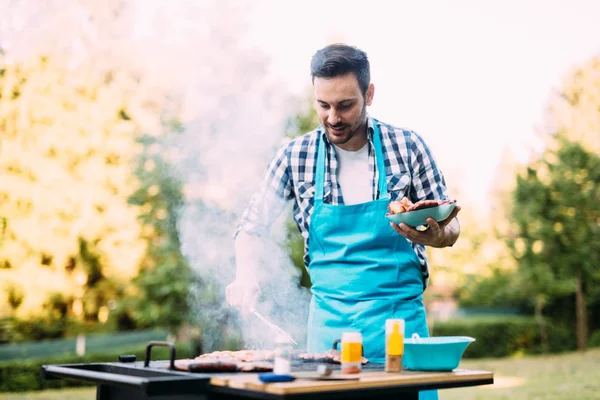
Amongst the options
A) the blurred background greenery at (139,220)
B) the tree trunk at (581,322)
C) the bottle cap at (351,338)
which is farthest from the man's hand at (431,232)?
the tree trunk at (581,322)

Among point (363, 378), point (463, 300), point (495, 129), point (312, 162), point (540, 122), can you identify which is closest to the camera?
point (363, 378)

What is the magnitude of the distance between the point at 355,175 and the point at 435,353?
926 mm

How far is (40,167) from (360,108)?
1272 cm

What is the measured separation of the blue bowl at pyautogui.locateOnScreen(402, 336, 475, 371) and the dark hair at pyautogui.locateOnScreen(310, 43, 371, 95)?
1.04 meters

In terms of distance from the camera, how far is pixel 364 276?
8.38ft

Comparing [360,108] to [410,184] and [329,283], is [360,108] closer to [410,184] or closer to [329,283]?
[410,184]

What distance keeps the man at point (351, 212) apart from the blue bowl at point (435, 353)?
1.26ft

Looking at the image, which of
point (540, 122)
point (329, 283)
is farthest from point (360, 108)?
point (540, 122)

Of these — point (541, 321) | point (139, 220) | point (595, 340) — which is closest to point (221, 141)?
point (139, 220)

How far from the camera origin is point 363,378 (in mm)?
1884

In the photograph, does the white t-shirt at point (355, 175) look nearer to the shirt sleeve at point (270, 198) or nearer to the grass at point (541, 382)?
the shirt sleeve at point (270, 198)

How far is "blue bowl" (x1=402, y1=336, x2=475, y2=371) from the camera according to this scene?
6.78 ft

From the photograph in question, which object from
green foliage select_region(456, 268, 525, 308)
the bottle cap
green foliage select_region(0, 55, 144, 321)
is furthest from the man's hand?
green foliage select_region(456, 268, 525, 308)

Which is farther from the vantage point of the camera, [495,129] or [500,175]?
[500,175]
